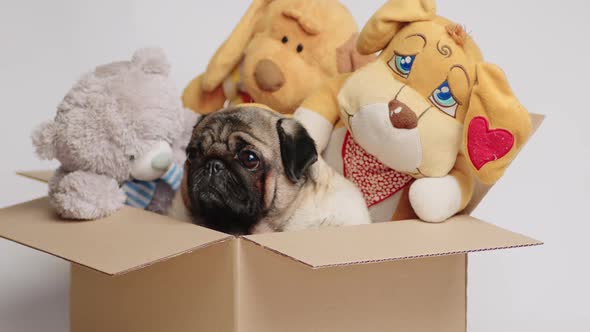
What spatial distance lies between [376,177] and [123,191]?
18.1 inches

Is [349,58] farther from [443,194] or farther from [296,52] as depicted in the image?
[443,194]

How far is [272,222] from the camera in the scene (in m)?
1.49

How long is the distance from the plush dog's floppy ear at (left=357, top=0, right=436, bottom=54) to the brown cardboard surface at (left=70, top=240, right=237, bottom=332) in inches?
20.4

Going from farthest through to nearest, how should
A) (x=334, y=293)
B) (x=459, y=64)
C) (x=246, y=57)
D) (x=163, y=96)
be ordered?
(x=246, y=57) → (x=163, y=96) → (x=459, y=64) → (x=334, y=293)

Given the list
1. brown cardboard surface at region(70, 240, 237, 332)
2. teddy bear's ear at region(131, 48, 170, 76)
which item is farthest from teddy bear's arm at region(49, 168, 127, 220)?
teddy bear's ear at region(131, 48, 170, 76)

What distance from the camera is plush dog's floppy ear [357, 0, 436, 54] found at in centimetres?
159

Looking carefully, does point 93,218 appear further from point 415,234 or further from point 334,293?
point 415,234

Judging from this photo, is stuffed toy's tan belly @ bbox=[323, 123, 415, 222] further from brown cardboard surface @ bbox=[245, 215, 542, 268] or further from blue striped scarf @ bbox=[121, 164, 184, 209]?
blue striped scarf @ bbox=[121, 164, 184, 209]

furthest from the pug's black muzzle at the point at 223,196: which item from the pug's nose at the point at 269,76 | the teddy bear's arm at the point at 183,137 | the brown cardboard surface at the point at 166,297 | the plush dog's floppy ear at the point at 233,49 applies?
the plush dog's floppy ear at the point at 233,49

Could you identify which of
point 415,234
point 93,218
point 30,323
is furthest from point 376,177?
point 30,323

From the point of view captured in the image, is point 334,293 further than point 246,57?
No

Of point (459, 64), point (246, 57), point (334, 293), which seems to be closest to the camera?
point (334, 293)

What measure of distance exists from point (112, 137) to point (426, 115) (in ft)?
1.79

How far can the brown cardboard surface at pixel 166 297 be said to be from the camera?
135cm
